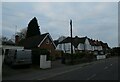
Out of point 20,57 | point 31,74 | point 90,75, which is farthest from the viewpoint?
point 20,57

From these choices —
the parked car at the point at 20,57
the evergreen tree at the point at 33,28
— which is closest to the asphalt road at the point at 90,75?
the parked car at the point at 20,57

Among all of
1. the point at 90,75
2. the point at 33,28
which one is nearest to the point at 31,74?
the point at 90,75

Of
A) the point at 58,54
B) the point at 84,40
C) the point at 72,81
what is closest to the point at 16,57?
the point at 72,81

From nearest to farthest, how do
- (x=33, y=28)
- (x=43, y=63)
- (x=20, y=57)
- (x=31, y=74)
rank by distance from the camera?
(x=31, y=74) < (x=20, y=57) < (x=43, y=63) < (x=33, y=28)

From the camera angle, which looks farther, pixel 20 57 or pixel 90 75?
pixel 20 57

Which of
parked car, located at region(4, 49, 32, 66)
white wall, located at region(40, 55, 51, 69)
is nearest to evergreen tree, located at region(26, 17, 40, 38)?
white wall, located at region(40, 55, 51, 69)

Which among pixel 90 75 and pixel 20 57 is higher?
pixel 20 57

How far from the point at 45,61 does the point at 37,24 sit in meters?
36.8

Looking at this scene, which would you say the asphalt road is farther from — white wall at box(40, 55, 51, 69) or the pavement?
white wall at box(40, 55, 51, 69)

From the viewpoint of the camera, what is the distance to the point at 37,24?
69.6 m

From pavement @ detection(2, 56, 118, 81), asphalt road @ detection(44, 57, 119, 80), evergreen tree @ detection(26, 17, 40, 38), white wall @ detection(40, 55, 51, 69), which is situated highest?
evergreen tree @ detection(26, 17, 40, 38)

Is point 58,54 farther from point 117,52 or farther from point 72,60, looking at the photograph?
point 117,52

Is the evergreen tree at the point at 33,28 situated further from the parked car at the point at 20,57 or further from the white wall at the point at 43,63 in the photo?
the parked car at the point at 20,57

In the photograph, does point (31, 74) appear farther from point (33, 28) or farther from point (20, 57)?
point (33, 28)
